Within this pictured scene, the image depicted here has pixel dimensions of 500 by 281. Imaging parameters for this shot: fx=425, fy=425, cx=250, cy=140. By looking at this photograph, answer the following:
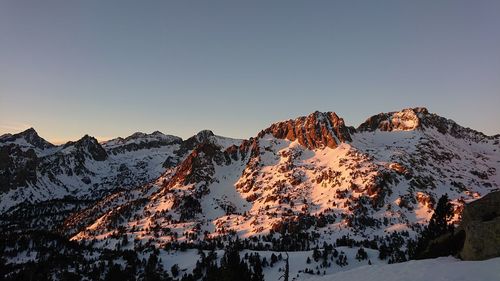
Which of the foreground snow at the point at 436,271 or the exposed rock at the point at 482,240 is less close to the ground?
the exposed rock at the point at 482,240

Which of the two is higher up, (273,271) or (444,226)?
(444,226)

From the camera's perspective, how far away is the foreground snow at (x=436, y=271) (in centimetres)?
3466

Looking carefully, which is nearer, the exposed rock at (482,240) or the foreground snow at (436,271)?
the foreground snow at (436,271)

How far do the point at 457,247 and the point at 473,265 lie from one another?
14811 mm

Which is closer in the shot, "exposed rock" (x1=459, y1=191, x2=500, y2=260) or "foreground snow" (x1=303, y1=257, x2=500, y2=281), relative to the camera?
"foreground snow" (x1=303, y1=257, x2=500, y2=281)

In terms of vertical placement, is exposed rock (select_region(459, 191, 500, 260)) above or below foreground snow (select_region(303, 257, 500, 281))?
above

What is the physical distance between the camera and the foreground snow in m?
34.7

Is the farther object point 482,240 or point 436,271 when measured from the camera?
point 482,240

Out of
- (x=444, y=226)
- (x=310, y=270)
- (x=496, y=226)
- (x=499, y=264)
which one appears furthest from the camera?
(x=310, y=270)

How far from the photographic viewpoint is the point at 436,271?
3850cm

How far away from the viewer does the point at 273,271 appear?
652 feet

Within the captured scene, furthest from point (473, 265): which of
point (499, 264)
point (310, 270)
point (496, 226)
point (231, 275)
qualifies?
point (310, 270)

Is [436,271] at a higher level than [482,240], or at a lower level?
lower

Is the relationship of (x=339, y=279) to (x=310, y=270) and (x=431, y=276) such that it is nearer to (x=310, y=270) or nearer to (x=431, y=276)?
(x=431, y=276)
